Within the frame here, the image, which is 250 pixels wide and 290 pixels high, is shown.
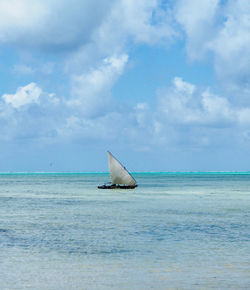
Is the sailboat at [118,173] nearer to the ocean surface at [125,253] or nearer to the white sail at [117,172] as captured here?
the white sail at [117,172]

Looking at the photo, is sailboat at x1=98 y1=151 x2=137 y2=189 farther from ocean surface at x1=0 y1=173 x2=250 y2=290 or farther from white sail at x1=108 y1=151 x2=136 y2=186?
ocean surface at x1=0 y1=173 x2=250 y2=290

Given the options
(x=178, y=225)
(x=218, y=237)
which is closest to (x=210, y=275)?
(x=218, y=237)

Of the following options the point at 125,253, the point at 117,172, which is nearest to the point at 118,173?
the point at 117,172

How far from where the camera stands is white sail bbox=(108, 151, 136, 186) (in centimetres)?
9962

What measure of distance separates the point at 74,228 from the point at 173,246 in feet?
43.7

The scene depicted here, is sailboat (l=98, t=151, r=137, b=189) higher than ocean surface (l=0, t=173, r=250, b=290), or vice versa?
sailboat (l=98, t=151, r=137, b=189)

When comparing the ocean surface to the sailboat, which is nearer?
the ocean surface

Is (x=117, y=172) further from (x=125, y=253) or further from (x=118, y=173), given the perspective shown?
(x=125, y=253)

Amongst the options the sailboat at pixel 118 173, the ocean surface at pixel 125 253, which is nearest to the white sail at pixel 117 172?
the sailboat at pixel 118 173

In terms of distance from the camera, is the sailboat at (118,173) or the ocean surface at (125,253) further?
the sailboat at (118,173)

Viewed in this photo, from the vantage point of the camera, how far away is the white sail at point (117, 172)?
99625 millimetres

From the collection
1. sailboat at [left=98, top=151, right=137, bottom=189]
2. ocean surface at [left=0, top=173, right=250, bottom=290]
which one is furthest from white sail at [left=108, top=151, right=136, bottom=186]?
ocean surface at [left=0, top=173, right=250, bottom=290]

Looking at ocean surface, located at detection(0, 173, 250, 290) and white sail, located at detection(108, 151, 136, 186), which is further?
white sail, located at detection(108, 151, 136, 186)

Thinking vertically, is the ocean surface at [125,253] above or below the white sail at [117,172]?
below
